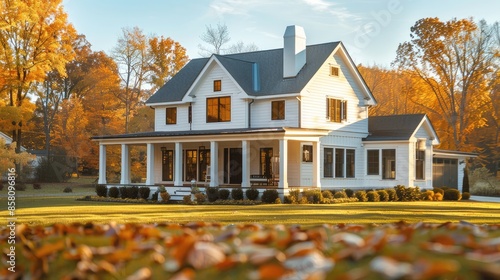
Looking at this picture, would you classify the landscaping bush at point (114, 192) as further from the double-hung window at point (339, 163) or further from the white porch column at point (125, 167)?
the double-hung window at point (339, 163)

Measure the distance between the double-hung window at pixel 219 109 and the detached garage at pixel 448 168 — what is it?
12.6 m

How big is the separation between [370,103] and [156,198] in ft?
44.3

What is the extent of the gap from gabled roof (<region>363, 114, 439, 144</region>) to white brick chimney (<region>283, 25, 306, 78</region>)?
5828 mm

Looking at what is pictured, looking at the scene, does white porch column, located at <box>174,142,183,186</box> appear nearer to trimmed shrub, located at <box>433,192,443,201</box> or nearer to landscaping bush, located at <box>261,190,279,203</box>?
landscaping bush, located at <box>261,190,279,203</box>

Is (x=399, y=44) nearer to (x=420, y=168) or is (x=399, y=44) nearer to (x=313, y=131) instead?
(x=420, y=168)

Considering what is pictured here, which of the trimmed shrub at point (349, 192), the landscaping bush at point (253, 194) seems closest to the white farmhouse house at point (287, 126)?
the trimmed shrub at point (349, 192)

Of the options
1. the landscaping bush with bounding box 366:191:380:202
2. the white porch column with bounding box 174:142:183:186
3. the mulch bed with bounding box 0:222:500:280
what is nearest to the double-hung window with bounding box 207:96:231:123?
the white porch column with bounding box 174:142:183:186

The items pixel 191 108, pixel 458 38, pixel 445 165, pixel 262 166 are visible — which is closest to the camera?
pixel 262 166

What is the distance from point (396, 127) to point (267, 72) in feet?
25.9

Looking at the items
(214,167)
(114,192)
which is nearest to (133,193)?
(114,192)

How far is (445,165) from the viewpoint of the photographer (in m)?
41.8

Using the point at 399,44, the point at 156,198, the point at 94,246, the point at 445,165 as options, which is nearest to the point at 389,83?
the point at 399,44

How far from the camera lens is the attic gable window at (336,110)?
1401 inches

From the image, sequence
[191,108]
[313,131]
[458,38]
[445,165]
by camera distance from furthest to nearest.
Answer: [458,38] < [445,165] < [191,108] < [313,131]
